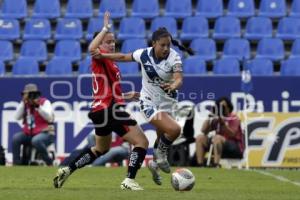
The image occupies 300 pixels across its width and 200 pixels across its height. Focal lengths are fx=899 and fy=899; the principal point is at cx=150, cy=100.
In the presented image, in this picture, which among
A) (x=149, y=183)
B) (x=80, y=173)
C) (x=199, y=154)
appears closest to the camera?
(x=149, y=183)

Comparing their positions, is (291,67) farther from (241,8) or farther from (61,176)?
(61,176)

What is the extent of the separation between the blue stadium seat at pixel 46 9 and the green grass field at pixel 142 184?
7271mm

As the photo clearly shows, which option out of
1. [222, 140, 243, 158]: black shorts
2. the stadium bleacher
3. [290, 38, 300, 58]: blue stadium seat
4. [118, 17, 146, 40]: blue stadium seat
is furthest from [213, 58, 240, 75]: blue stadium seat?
[222, 140, 243, 158]: black shorts

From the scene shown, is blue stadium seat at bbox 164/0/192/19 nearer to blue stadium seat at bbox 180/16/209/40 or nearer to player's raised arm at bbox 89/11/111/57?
blue stadium seat at bbox 180/16/209/40

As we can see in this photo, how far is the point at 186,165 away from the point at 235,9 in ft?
19.7

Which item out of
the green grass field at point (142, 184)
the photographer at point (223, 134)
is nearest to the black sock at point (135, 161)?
the green grass field at point (142, 184)

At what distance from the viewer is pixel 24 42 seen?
21.6 m

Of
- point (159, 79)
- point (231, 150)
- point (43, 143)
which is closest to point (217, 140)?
point (231, 150)

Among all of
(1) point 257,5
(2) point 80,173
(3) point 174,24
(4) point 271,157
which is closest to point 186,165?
(4) point 271,157

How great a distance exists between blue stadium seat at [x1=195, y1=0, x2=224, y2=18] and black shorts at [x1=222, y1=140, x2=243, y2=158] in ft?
18.1

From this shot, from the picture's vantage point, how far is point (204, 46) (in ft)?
70.2

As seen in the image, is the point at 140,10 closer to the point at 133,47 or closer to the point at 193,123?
the point at 133,47

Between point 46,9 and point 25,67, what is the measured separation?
2.38 metres

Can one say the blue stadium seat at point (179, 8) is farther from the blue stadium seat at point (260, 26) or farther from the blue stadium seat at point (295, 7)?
the blue stadium seat at point (295, 7)
